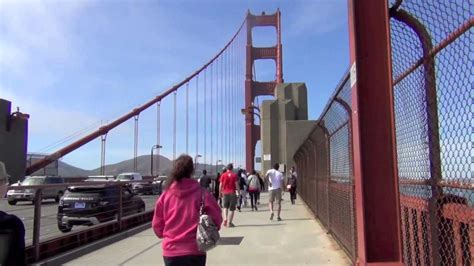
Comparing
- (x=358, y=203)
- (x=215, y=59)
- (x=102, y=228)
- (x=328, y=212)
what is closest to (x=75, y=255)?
(x=102, y=228)

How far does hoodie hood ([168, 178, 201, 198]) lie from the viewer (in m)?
4.51

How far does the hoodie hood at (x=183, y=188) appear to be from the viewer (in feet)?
14.8

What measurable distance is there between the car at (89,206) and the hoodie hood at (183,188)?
7.49 m

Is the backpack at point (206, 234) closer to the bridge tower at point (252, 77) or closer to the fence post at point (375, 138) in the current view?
the fence post at point (375, 138)


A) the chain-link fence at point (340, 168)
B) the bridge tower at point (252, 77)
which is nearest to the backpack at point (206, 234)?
the chain-link fence at point (340, 168)

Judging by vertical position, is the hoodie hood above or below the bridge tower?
below

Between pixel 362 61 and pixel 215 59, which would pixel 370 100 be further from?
pixel 215 59

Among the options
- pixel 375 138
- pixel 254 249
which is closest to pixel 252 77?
pixel 254 249

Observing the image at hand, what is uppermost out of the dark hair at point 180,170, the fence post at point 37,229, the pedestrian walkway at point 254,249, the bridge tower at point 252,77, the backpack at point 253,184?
the bridge tower at point 252,77

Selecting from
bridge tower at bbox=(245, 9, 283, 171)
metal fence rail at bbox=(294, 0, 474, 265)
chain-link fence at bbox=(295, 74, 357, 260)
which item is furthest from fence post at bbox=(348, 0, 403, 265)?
bridge tower at bbox=(245, 9, 283, 171)

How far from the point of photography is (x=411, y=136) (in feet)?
12.1

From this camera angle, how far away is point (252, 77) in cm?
6525

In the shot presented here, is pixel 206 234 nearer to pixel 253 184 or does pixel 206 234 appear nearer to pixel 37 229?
pixel 37 229

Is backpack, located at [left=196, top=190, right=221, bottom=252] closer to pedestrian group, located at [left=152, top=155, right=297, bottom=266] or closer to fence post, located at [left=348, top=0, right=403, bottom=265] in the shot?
pedestrian group, located at [left=152, top=155, right=297, bottom=266]
